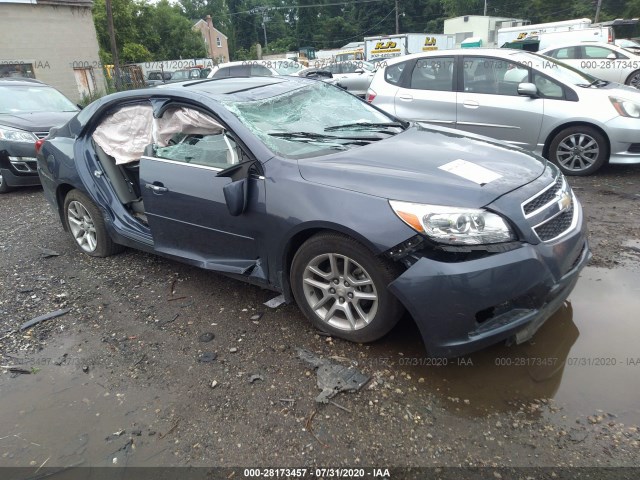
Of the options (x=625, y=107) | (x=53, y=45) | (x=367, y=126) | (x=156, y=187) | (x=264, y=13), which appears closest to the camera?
(x=156, y=187)

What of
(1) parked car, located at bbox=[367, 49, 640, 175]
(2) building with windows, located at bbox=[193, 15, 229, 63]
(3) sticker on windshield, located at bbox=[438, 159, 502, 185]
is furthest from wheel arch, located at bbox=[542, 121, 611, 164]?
(2) building with windows, located at bbox=[193, 15, 229, 63]

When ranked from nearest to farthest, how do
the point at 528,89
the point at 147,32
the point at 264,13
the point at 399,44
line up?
1. the point at 528,89
2. the point at 399,44
3. the point at 147,32
4. the point at 264,13

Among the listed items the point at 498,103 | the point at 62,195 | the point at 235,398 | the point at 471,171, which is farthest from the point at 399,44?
the point at 235,398

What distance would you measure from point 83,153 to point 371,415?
3507 millimetres

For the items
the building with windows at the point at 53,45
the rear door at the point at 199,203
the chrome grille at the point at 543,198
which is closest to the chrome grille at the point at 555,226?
the chrome grille at the point at 543,198

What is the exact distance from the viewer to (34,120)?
25.0 feet

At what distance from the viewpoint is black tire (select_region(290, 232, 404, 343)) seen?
8.76 feet

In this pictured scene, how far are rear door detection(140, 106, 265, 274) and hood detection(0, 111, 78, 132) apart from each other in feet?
16.2

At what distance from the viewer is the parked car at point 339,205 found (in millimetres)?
2482

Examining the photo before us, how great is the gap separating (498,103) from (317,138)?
12.7 feet

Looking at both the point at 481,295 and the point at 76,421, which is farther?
the point at 76,421

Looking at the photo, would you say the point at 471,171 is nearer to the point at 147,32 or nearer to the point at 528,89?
the point at 528,89

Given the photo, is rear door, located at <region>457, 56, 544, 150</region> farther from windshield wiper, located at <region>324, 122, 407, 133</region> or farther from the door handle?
the door handle

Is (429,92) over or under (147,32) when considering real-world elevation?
under
